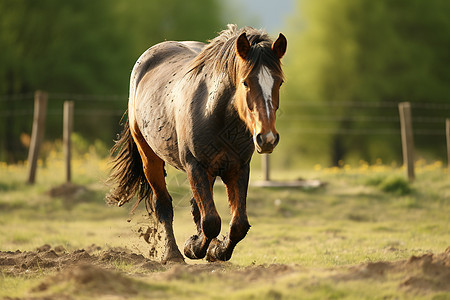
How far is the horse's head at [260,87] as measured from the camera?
5.11 meters

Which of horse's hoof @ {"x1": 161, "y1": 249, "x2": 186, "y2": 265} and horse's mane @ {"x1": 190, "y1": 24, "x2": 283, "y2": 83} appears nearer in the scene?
horse's mane @ {"x1": 190, "y1": 24, "x2": 283, "y2": 83}

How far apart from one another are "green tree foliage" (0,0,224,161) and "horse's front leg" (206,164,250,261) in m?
18.6

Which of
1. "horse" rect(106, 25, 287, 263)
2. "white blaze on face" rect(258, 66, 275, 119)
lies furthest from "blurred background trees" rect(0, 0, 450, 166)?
"white blaze on face" rect(258, 66, 275, 119)

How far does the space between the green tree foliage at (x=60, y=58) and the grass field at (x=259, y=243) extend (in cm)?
1051

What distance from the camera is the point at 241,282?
15.0 feet

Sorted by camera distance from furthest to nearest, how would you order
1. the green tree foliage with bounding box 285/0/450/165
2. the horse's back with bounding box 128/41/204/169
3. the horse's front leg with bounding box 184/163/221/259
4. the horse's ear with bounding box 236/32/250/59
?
the green tree foliage with bounding box 285/0/450/165 → the horse's back with bounding box 128/41/204/169 → the horse's front leg with bounding box 184/163/221/259 → the horse's ear with bounding box 236/32/250/59

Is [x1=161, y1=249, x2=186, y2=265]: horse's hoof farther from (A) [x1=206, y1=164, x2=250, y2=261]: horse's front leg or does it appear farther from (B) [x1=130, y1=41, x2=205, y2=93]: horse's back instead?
(B) [x1=130, y1=41, x2=205, y2=93]: horse's back

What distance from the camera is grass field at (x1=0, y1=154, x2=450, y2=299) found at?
443cm

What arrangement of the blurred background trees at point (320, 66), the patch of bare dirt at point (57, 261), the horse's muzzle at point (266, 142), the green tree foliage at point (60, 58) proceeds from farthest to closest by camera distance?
the blurred background trees at point (320, 66) → the green tree foliage at point (60, 58) → the patch of bare dirt at point (57, 261) → the horse's muzzle at point (266, 142)

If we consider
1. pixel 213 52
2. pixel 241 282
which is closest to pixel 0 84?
pixel 213 52

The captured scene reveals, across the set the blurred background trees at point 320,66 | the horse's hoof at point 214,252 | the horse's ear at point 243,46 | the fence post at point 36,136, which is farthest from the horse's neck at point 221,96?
the blurred background trees at point 320,66

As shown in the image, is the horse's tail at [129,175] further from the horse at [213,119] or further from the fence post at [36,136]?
the fence post at [36,136]

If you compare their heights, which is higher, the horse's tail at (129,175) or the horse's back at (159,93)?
the horse's back at (159,93)

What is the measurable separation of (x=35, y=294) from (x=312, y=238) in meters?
5.54
